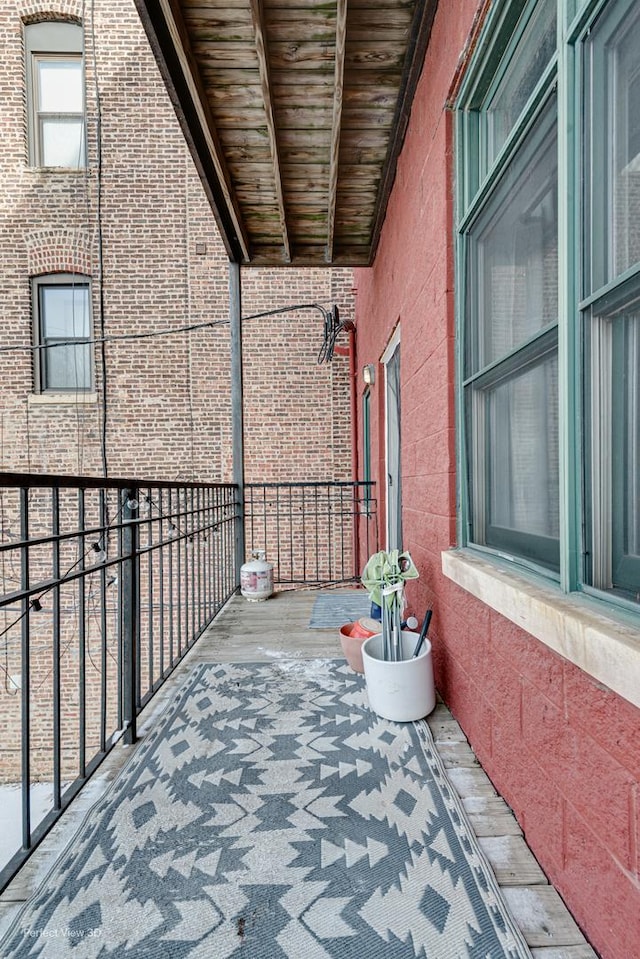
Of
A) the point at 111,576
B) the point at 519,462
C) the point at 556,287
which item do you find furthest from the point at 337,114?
the point at 111,576

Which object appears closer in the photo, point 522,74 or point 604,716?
point 604,716

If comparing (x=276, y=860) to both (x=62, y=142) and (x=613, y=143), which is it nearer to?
(x=613, y=143)

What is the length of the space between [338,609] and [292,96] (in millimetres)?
2984

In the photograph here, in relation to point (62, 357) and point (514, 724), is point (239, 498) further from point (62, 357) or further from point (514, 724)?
point (62, 357)

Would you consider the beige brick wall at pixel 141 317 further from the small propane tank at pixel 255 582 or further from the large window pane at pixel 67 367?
the small propane tank at pixel 255 582

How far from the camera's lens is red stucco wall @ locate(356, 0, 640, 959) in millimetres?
831

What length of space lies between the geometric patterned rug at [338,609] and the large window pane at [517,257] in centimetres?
196

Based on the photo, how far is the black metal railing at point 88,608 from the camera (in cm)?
126

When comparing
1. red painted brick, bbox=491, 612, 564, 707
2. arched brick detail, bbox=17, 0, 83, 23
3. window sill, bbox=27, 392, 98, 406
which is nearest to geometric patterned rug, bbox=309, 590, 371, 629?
red painted brick, bbox=491, 612, 564, 707

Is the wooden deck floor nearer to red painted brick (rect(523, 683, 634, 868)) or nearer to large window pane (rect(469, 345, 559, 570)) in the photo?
red painted brick (rect(523, 683, 634, 868))

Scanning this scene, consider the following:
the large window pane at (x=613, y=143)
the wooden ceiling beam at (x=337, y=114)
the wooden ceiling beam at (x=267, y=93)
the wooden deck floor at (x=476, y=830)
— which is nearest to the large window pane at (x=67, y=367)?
the wooden ceiling beam at (x=267, y=93)

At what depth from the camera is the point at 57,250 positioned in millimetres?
5750

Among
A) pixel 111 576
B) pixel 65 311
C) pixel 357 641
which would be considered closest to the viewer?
pixel 357 641

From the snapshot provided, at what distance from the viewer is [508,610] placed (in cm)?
115
